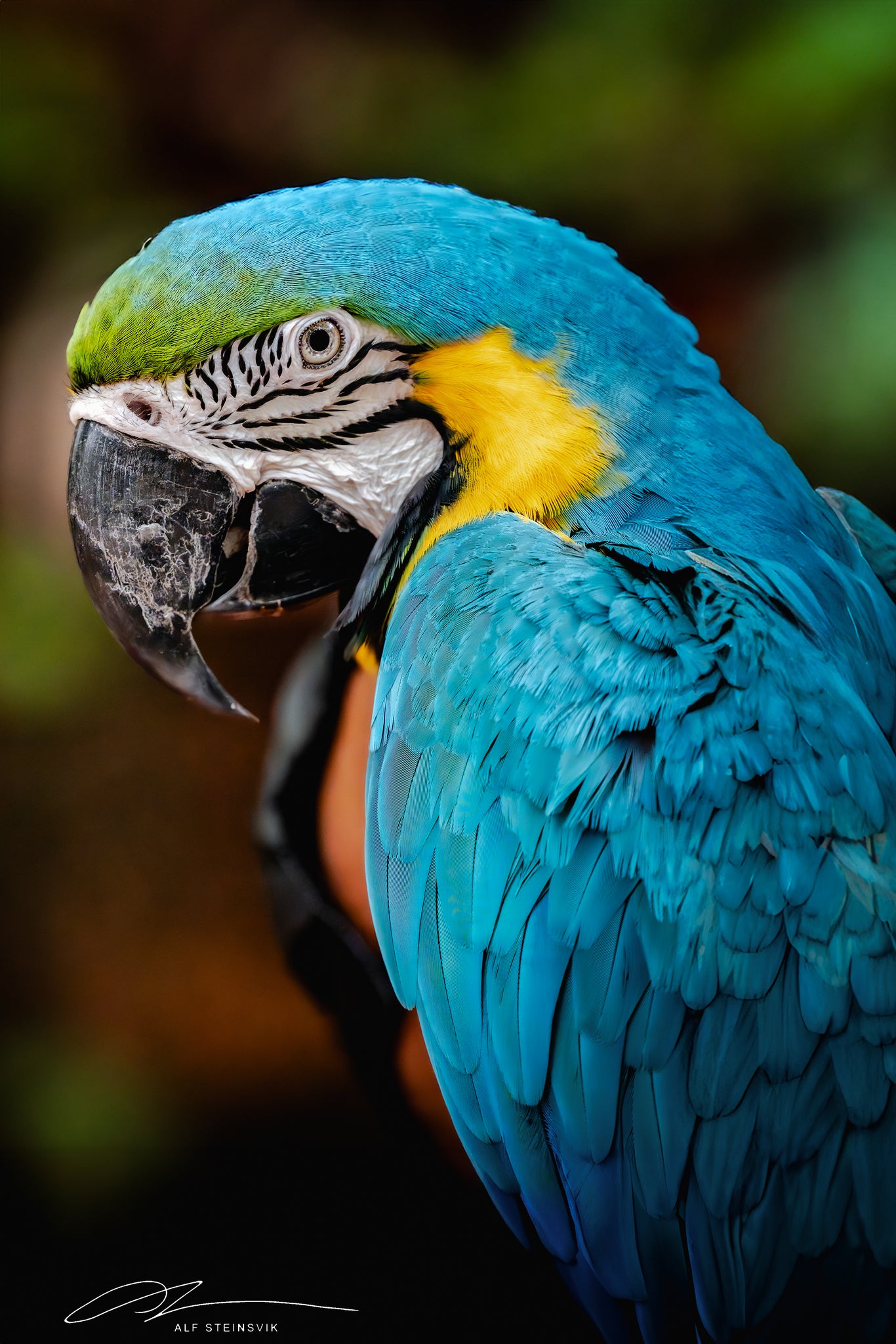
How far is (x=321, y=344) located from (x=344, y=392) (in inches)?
1.4

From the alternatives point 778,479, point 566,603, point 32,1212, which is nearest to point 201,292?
point 566,603

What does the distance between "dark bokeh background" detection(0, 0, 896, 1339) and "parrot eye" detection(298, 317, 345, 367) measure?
41cm

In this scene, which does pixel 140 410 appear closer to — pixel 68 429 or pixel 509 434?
pixel 509 434

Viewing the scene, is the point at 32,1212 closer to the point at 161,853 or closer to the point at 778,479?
the point at 161,853

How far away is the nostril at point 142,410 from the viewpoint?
2.27ft

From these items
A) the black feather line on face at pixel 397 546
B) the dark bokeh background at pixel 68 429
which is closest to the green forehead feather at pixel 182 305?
the black feather line on face at pixel 397 546

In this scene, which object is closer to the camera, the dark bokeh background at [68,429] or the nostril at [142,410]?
the nostril at [142,410]

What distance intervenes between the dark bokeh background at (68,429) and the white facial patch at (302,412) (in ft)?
1.17

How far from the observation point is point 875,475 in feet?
3.56

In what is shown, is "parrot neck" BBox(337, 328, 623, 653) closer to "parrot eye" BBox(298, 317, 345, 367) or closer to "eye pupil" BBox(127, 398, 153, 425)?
"parrot eye" BBox(298, 317, 345, 367)

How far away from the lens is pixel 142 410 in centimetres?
70
